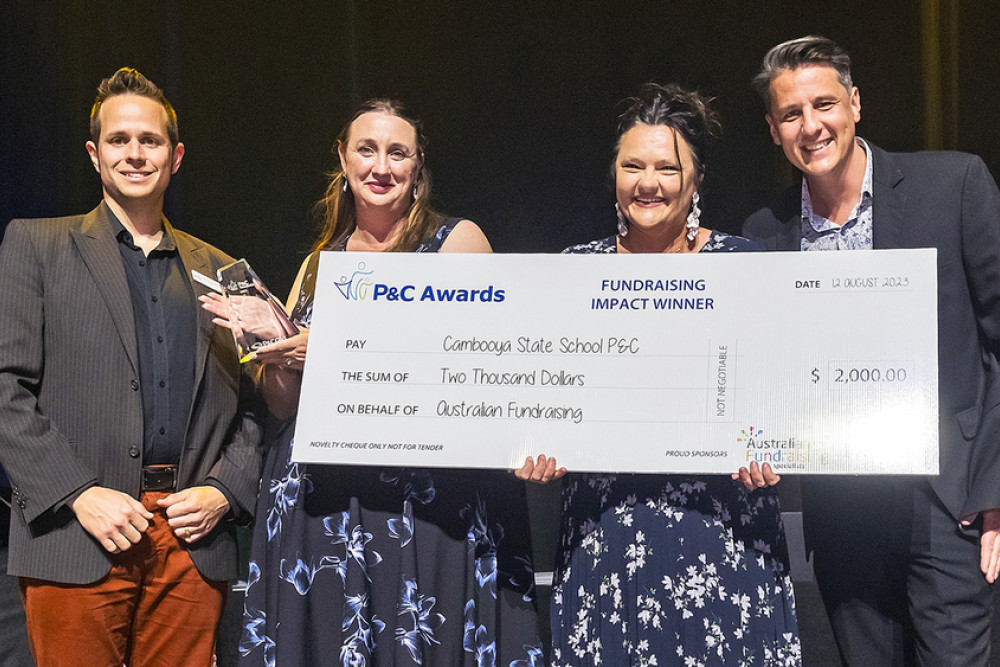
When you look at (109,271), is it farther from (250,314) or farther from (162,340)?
(250,314)

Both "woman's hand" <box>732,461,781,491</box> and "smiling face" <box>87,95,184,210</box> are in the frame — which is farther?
"smiling face" <box>87,95,184,210</box>

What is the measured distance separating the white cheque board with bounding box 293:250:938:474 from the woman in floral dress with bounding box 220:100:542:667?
0.45ft

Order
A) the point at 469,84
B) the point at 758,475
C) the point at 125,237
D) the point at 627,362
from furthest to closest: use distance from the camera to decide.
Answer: the point at 469,84 → the point at 125,237 → the point at 627,362 → the point at 758,475

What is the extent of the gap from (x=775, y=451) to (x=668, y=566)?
309mm

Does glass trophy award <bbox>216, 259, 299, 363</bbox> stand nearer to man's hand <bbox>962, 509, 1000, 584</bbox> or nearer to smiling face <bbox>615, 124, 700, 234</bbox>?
smiling face <bbox>615, 124, 700, 234</bbox>

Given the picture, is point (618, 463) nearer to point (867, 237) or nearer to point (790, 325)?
point (790, 325)

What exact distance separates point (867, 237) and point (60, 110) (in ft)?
12.3

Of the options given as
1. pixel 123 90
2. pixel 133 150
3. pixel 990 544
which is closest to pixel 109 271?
pixel 133 150

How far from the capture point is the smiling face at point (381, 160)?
87.2 inches

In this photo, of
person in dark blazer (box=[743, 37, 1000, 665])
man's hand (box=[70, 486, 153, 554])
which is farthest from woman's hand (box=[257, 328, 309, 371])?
person in dark blazer (box=[743, 37, 1000, 665])

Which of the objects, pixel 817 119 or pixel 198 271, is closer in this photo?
pixel 817 119

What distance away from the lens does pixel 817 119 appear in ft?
6.97

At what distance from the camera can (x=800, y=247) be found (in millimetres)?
2180

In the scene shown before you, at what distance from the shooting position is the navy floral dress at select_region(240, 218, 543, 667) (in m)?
2.03
